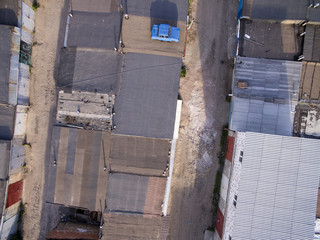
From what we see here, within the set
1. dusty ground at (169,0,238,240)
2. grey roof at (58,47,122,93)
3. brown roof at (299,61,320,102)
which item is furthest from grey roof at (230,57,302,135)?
grey roof at (58,47,122,93)

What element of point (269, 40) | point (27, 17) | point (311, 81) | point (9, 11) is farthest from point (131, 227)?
point (9, 11)

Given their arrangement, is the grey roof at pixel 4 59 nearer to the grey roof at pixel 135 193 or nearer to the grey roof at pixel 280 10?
the grey roof at pixel 135 193

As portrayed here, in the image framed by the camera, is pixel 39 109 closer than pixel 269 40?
No

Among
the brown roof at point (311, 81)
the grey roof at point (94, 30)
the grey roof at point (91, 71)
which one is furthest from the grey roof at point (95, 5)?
the brown roof at point (311, 81)

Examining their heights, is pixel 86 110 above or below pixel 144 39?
below

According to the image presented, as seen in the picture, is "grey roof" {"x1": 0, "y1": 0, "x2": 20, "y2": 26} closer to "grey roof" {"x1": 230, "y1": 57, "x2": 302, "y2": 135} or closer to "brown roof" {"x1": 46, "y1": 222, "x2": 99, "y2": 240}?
"brown roof" {"x1": 46, "y1": 222, "x2": 99, "y2": 240}

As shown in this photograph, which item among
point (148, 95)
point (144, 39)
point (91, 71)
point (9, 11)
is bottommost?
point (148, 95)

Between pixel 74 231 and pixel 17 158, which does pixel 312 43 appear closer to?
pixel 74 231
